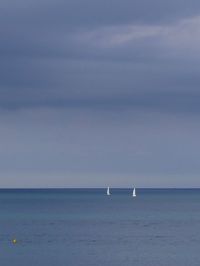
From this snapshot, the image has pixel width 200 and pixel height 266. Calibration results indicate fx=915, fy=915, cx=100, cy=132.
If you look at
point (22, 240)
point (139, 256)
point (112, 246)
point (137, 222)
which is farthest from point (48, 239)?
point (137, 222)

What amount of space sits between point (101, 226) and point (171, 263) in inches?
2196

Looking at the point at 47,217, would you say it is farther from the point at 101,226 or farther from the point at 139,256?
the point at 139,256

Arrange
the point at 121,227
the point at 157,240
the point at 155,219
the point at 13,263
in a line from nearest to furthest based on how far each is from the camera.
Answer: the point at 13,263, the point at 157,240, the point at 121,227, the point at 155,219

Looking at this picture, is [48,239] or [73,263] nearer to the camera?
[73,263]

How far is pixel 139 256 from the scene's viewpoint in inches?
4070

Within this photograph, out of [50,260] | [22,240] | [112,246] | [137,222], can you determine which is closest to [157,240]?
[112,246]

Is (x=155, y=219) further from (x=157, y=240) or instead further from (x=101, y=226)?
(x=157, y=240)

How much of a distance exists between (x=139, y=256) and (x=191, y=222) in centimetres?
6408

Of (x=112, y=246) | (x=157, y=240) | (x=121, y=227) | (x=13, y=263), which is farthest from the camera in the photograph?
(x=121, y=227)

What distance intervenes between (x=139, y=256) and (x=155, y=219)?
236 ft

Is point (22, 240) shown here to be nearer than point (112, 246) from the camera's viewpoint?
No

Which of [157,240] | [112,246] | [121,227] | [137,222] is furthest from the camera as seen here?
[137,222]

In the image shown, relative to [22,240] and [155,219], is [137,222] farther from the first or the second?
[22,240]

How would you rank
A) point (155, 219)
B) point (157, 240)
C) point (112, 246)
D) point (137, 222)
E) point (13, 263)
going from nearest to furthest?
point (13, 263), point (112, 246), point (157, 240), point (137, 222), point (155, 219)
